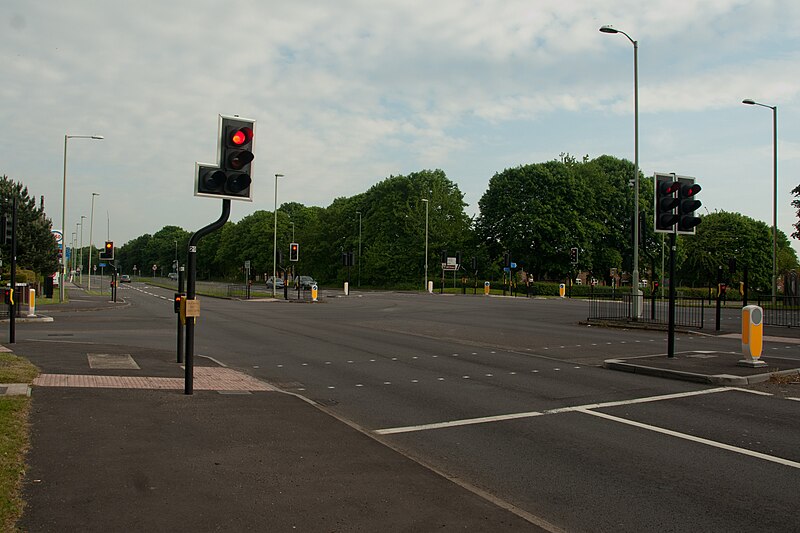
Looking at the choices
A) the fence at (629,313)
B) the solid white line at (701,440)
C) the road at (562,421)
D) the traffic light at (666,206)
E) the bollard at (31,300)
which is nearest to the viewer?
the road at (562,421)

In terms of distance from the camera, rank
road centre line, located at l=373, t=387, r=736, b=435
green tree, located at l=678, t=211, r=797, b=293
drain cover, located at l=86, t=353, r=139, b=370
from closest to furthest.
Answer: road centre line, located at l=373, t=387, r=736, b=435, drain cover, located at l=86, t=353, r=139, b=370, green tree, located at l=678, t=211, r=797, b=293

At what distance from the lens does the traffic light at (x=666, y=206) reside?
48.2ft

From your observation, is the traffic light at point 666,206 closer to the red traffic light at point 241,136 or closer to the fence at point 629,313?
the red traffic light at point 241,136

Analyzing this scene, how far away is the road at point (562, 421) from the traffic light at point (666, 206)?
10.9 ft

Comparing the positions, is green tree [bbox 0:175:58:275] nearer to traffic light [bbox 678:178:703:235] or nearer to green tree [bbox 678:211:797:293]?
traffic light [bbox 678:178:703:235]

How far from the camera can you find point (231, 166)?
9.25m

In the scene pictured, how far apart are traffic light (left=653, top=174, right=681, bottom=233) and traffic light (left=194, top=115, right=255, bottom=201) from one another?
30.5ft

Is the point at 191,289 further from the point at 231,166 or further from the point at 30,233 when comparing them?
the point at 30,233

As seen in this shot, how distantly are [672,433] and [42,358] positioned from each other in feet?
36.3

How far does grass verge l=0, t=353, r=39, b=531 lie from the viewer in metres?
4.56

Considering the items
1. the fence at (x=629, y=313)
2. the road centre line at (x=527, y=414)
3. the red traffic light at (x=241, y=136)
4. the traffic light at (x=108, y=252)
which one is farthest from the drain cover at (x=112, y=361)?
the traffic light at (x=108, y=252)

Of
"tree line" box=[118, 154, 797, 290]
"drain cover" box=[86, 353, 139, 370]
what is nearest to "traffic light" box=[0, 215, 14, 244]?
"drain cover" box=[86, 353, 139, 370]

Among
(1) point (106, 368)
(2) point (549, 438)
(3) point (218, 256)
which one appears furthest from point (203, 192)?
(3) point (218, 256)

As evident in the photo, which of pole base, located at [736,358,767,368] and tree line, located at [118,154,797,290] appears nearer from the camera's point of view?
pole base, located at [736,358,767,368]
